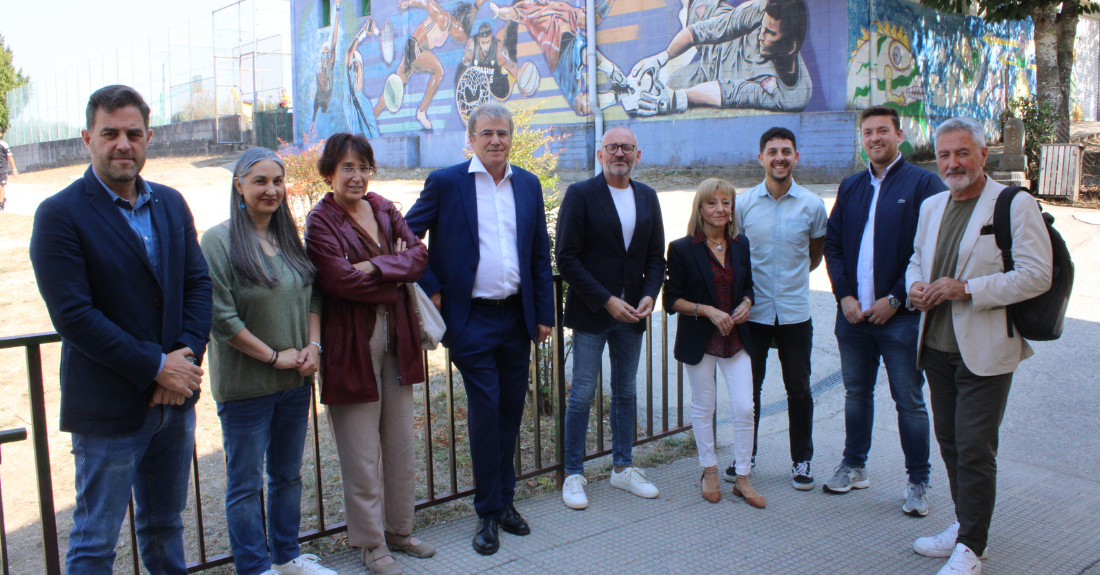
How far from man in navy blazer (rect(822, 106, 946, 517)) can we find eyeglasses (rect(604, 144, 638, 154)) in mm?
1198

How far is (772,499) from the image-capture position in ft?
13.6

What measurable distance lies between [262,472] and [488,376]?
1097 mm

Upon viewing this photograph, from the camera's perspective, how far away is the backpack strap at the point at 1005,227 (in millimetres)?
3145

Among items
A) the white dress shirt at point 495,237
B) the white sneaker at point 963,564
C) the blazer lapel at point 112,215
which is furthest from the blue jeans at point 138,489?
the white sneaker at point 963,564

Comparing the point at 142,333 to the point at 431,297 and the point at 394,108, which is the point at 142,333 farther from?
the point at 394,108

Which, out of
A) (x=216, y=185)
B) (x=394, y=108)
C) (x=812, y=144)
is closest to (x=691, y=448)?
(x=812, y=144)

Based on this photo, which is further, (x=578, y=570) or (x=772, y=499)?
(x=772, y=499)

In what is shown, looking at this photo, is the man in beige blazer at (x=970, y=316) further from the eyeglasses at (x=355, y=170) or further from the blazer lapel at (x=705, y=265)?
the eyeglasses at (x=355, y=170)

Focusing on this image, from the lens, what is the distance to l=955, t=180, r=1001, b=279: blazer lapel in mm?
3256

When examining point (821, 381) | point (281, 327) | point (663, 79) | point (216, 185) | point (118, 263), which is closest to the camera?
point (118, 263)

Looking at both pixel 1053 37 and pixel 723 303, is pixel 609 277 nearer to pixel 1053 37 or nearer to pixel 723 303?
pixel 723 303

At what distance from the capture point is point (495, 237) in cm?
369

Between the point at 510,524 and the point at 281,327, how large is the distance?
153cm

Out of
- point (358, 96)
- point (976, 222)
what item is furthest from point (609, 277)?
point (358, 96)
